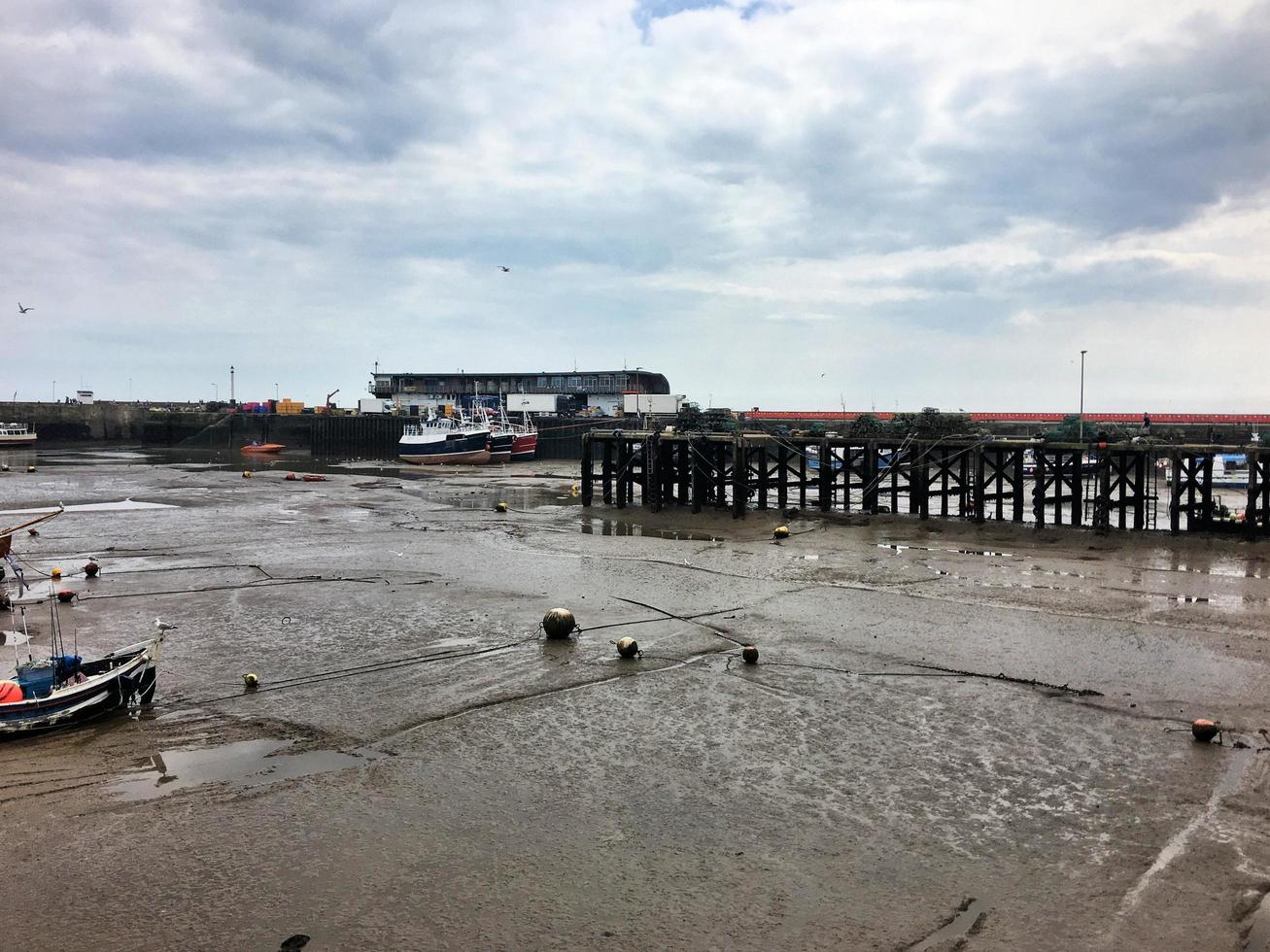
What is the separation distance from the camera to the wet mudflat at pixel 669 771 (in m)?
8.55

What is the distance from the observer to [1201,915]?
8.27 metres

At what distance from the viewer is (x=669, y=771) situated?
38.9 ft

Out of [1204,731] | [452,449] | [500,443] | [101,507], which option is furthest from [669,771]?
[500,443]

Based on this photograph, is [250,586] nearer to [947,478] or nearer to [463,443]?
[947,478]

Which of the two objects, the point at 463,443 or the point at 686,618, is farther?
the point at 463,443

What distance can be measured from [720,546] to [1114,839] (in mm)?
21468

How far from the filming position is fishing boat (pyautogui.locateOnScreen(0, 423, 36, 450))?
321 ft

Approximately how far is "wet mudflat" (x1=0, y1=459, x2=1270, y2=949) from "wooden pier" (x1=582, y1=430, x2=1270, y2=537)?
696 centimetres

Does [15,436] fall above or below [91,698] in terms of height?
above

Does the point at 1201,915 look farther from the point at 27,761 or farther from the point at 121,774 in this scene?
the point at 27,761

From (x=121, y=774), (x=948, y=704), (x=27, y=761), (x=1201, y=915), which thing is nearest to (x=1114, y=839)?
(x=1201, y=915)

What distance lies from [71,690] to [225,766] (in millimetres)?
3165

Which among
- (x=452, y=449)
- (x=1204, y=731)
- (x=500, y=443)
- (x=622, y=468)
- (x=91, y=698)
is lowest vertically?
(x=1204, y=731)

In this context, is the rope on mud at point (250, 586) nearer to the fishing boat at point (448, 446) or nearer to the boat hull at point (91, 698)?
the boat hull at point (91, 698)
